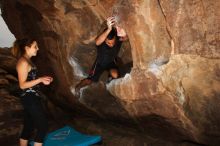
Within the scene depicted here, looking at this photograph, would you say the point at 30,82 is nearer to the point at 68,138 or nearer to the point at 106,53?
the point at 106,53

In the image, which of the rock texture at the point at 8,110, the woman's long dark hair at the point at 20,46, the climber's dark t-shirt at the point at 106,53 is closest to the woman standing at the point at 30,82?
the woman's long dark hair at the point at 20,46

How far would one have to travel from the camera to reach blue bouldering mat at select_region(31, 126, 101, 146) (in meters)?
5.90

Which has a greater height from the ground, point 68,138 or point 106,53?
point 106,53

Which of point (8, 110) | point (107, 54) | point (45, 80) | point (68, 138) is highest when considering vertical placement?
point (107, 54)

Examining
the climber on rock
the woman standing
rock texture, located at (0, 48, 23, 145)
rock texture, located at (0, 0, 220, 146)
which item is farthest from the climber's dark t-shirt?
rock texture, located at (0, 48, 23, 145)

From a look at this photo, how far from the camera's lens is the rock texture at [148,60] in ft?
14.0

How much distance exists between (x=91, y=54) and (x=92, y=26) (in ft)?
1.76

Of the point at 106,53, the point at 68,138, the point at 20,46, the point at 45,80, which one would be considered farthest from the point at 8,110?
the point at 45,80

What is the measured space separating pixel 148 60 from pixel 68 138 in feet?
7.76

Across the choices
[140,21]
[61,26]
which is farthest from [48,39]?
[140,21]

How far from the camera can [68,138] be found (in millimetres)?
6273

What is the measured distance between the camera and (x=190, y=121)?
4.79 metres

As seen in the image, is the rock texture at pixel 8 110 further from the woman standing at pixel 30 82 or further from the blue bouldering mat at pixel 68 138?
the woman standing at pixel 30 82

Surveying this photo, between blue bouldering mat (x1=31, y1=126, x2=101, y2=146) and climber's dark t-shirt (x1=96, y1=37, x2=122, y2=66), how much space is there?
1.32 m
